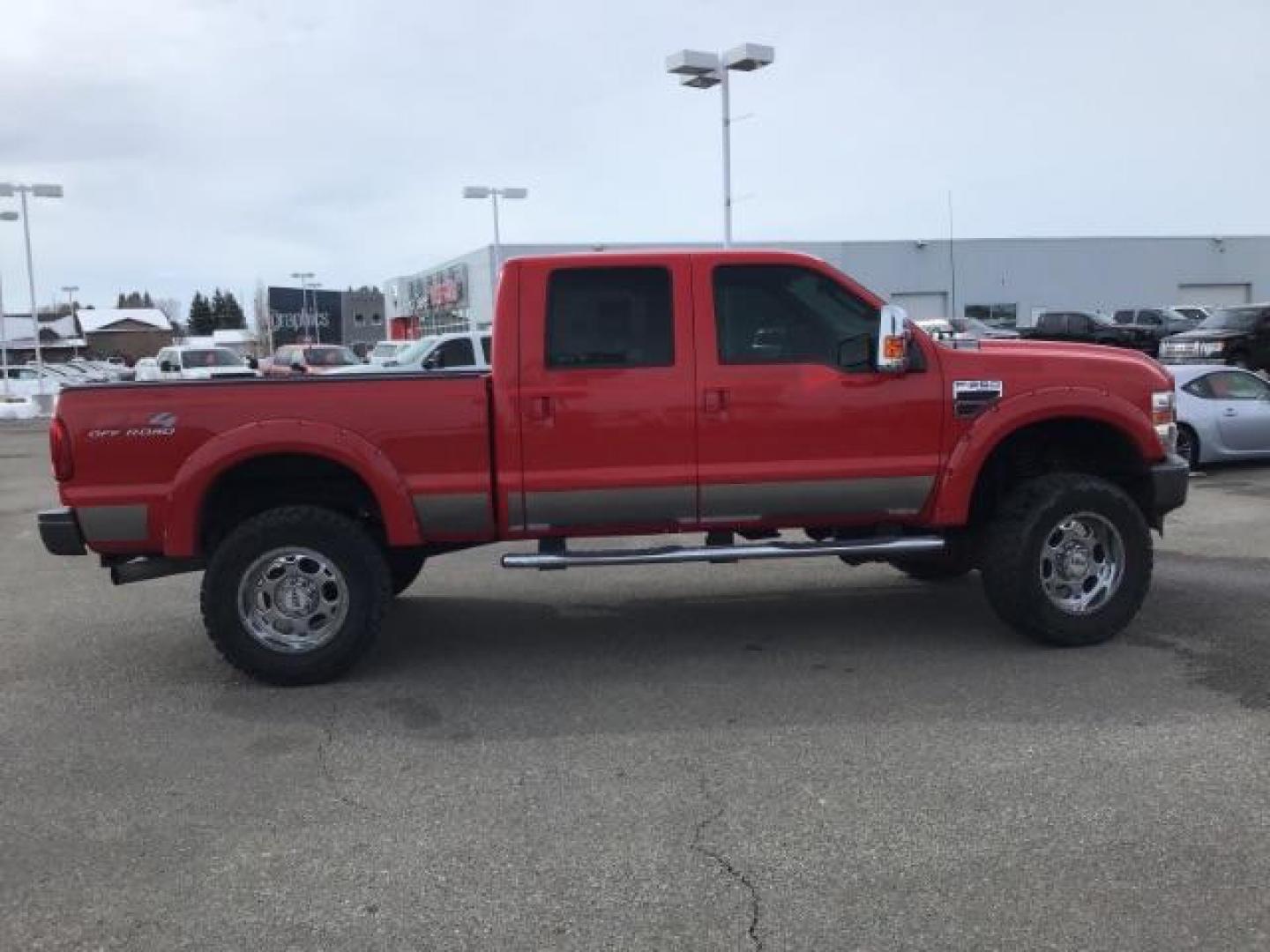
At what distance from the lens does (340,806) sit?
430cm

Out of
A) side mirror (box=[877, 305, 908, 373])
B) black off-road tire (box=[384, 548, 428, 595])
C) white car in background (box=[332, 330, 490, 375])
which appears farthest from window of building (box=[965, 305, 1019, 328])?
side mirror (box=[877, 305, 908, 373])

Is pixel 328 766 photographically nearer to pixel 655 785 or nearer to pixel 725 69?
pixel 655 785

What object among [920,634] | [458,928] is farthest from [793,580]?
[458,928]

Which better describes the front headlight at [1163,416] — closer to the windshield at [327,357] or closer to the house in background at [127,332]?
the windshield at [327,357]

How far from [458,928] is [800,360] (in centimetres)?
352

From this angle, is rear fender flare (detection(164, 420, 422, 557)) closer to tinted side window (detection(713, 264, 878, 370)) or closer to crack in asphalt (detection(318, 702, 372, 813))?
crack in asphalt (detection(318, 702, 372, 813))

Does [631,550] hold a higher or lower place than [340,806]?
higher

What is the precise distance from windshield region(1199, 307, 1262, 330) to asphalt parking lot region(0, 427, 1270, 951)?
60.7 feet

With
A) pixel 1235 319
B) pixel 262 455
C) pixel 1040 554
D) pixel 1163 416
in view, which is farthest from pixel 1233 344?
pixel 262 455

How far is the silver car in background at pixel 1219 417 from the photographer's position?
1324cm

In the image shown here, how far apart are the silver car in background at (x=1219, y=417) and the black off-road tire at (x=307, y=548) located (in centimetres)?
1066

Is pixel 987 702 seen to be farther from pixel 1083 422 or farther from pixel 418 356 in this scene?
pixel 418 356

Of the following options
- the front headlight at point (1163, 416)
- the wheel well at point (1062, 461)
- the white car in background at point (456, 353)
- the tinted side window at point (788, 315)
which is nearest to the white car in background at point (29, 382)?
the white car in background at point (456, 353)

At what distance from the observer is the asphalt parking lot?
3426 millimetres
